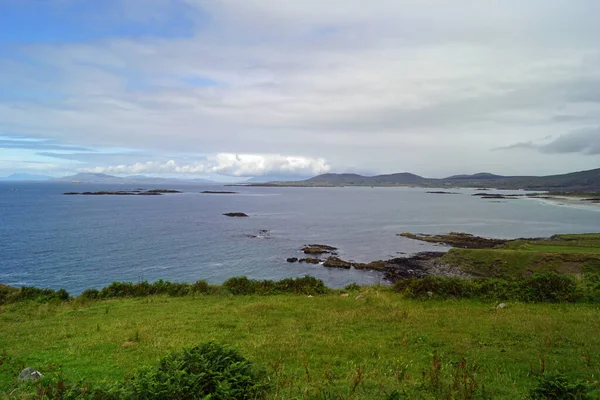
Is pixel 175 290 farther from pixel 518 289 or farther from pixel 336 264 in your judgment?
pixel 336 264

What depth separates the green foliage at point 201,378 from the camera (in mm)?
6176

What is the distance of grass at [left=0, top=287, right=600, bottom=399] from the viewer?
8.55 meters

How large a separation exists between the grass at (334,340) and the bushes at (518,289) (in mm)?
989

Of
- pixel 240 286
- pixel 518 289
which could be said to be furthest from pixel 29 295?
pixel 518 289

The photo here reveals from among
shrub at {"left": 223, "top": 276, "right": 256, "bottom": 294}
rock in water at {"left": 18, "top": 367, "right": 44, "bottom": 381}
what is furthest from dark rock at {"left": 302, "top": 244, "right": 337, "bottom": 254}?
rock in water at {"left": 18, "top": 367, "right": 44, "bottom": 381}

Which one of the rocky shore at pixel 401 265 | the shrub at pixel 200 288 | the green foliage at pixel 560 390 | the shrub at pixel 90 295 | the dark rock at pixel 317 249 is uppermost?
the green foliage at pixel 560 390

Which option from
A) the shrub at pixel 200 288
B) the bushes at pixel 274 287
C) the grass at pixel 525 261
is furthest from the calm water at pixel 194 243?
the bushes at pixel 274 287

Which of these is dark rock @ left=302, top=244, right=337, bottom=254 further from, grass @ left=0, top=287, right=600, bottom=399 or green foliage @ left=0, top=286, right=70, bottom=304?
green foliage @ left=0, top=286, right=70, bottom=304

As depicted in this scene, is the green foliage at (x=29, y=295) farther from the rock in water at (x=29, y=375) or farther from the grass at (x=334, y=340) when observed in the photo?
the rock in water at (x=29, y=375)

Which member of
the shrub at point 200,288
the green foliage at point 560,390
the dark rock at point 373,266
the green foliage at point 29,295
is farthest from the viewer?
the dark rock at point 373,266

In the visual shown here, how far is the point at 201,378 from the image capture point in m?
6.77

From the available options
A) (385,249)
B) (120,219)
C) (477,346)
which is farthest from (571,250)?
(120,219)

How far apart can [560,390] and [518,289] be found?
1348 centimetres

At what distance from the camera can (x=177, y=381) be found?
6.43 metres
